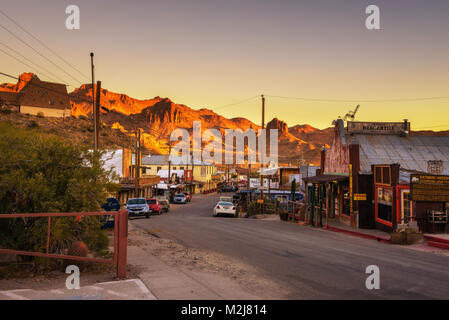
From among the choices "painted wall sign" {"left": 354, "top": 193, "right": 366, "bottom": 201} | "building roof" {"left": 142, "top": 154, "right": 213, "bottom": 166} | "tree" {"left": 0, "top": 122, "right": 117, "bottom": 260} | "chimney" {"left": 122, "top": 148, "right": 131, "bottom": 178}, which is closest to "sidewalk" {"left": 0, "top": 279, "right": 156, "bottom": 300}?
"tree" {"left": 0, "top": 122, "right": 117, "bottom": 260}

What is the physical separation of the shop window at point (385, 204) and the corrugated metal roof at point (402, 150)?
2.25 meters

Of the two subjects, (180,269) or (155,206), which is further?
(155,206)

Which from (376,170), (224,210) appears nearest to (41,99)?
(224,210)

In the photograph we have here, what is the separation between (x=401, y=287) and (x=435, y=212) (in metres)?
11.1

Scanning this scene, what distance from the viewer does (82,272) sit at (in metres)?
9.41

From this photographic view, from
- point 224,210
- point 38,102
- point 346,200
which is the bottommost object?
point 224,210

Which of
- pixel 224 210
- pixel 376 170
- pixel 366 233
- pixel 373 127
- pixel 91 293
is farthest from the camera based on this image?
pixel 224 210

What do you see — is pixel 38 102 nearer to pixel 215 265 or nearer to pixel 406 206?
pixel 406 206

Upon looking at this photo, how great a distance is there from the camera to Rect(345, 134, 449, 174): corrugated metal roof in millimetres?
24938

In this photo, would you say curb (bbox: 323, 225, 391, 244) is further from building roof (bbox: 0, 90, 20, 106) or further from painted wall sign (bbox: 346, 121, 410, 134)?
building roof (bbox: 0, 90, 20, 106)

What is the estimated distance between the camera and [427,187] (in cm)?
1795

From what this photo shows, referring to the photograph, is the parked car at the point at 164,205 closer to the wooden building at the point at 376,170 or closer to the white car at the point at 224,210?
the white car at the point at 224,210

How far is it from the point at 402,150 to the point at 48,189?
24365 mm
